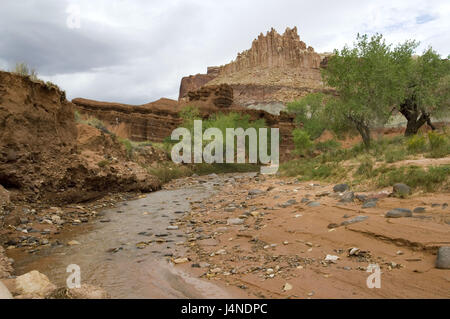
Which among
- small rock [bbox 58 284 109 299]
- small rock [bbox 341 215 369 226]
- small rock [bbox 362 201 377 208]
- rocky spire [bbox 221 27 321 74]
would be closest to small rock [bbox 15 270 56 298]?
small rock [bbox 58 284 109 299]

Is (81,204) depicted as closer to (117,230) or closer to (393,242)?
(117,230)

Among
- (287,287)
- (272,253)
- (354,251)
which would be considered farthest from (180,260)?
(354,251)

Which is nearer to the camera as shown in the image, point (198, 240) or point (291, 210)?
point (198, 240)

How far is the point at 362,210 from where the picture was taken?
19.6ft

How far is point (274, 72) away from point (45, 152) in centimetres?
9827

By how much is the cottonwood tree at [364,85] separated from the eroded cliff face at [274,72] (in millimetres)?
59893

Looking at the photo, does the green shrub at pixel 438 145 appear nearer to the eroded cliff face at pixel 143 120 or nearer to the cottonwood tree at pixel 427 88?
the cottonwood tree at pixel 427 88

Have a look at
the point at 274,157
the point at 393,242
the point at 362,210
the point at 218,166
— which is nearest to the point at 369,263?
the point at 393,242

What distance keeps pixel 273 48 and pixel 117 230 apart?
114 m

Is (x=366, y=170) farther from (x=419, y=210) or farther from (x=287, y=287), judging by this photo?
(x=287, y=287)

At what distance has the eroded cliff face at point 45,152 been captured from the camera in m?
9.07

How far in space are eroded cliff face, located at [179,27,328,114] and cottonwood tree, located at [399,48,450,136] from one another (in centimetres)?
5762

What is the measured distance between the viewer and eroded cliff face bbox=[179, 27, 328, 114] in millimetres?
85125

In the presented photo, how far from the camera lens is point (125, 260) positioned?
533 cm
